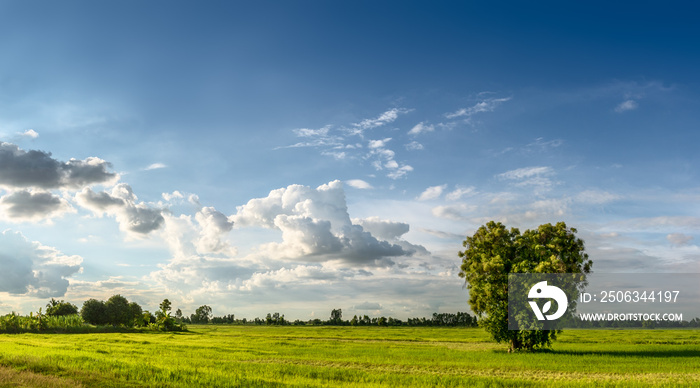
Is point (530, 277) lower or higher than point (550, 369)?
higher

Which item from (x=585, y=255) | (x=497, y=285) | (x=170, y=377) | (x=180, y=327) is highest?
(x=585, y=255)

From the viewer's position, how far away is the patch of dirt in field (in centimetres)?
2177

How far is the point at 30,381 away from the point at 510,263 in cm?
4210

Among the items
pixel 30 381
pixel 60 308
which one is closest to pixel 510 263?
pixel 30 381

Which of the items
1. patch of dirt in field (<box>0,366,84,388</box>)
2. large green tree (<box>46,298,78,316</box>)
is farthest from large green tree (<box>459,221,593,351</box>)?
large green tree (<box>46,298,78,316</box>)

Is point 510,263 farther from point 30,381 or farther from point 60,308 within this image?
point 60,308

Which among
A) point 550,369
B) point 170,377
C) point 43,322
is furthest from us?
point 43,322

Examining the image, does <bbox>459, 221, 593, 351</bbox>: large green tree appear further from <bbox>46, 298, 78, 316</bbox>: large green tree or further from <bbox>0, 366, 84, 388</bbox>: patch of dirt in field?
<bbox>46, 298, 78, 316</bbox>: large green tree

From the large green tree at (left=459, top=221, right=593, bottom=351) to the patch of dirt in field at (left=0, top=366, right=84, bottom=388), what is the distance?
38632 mm

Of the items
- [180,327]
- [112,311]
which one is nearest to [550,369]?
[180,327]

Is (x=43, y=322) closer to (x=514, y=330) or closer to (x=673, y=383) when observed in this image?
(x=514, y=330)

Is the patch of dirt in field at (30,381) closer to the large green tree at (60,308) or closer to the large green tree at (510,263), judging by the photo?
the large green tree at (510,263)

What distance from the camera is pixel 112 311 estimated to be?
144250mm

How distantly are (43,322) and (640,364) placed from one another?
128 m
